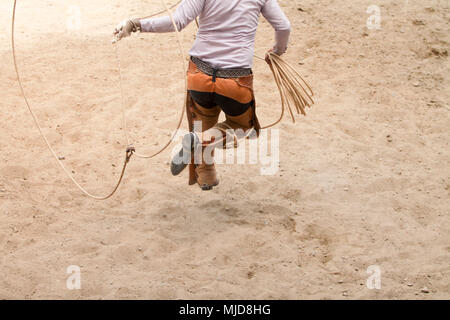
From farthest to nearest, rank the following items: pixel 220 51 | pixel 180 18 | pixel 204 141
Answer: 1. pixel 204 141
2. pixel 220 51
3. pixel 180 18

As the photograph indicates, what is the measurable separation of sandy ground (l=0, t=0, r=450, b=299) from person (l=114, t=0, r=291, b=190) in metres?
0.63

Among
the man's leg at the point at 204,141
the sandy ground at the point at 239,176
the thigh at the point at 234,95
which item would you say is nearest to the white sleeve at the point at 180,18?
the thigh at the point at 234,95

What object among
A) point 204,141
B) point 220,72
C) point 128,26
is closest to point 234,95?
point 220,72

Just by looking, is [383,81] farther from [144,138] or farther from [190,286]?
[190,286]

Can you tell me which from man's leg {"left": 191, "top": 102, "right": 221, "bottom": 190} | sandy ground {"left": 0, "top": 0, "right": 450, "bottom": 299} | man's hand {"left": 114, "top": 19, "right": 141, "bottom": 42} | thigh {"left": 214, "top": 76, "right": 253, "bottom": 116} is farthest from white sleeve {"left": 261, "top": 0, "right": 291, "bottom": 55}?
sandy ground {"left": 0, "top": 0, "right": 450, "bottom": 299}

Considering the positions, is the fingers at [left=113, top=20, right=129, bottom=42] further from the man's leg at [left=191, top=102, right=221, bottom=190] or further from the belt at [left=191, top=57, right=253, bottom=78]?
the man's leg at [left=191, top=102, right=221, bottom=190]

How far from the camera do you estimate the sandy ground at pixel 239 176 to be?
336 cm

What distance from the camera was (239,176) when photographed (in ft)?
14.3

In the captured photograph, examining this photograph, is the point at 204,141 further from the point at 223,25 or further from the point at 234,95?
the point at 223,25

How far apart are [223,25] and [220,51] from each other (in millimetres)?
141

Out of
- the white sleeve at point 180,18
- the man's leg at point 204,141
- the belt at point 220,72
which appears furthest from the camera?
the man's leg at point 204,141

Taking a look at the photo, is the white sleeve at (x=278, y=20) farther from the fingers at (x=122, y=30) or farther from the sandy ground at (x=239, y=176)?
the sandy ground at (x=239, y=176)

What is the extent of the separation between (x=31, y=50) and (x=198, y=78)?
2.98 meters

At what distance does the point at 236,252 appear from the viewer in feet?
11.7
